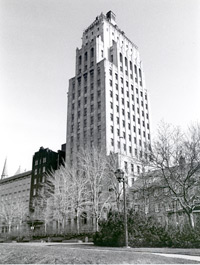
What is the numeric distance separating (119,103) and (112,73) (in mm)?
9670

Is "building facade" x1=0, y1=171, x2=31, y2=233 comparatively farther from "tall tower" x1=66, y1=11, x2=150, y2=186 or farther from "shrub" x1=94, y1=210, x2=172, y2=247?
"shrub" x1=94, y1=210, x2=172, y2=247

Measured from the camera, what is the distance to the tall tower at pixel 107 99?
225 feet

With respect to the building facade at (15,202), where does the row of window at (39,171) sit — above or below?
above

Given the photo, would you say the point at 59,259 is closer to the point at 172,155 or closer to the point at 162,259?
the point at 162,259

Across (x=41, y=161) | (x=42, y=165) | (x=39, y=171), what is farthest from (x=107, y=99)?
(x=39, y=171)

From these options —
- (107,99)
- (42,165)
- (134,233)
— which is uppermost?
(107,99)

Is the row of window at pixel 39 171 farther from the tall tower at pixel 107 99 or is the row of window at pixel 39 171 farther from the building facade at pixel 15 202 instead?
the tall tower at pixel 107 99

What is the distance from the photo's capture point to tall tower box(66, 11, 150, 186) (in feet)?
225

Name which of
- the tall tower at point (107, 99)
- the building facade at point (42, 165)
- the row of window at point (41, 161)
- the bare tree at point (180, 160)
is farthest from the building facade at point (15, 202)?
→ the bare tree at point (180, 160)

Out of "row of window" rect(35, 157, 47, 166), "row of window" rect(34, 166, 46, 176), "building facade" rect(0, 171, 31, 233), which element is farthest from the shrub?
"row of window" rect(35, 157, 47, 166)

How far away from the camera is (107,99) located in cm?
7075

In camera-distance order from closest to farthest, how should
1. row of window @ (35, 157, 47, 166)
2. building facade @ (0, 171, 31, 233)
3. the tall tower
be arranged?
Answer: 1. the tall tower
2. building facade @ (0, 171, 31, 233)
3. row of window @ (35, 157, 47, 166)

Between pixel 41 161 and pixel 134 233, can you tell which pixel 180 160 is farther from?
pixel 41 161

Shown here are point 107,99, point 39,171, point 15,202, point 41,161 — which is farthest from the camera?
point 15,202
